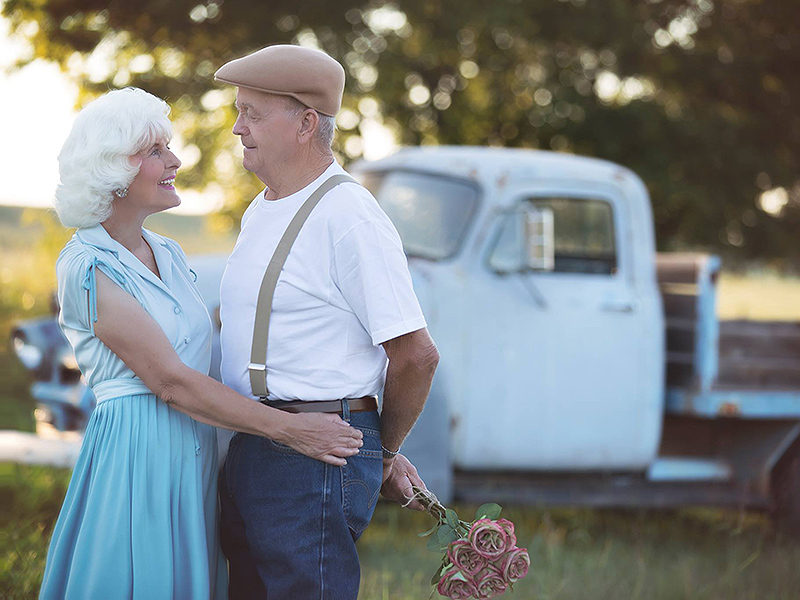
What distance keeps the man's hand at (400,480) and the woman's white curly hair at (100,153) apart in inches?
38.6

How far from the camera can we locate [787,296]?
125ft

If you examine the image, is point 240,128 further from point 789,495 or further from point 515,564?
point 789,495

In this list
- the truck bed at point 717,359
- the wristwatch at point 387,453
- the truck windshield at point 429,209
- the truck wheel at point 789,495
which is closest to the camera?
the wristwatch at point 387,453

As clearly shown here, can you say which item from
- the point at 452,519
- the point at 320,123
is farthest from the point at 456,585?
the point at 320,123

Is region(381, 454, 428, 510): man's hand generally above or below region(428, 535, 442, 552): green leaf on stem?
above

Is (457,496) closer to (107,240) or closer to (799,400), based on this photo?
(799,400)

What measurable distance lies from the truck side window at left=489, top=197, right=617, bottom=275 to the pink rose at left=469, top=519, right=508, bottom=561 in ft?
10.1

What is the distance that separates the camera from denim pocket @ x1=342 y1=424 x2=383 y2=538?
7.61 ft

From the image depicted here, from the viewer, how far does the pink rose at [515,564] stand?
7.84ft

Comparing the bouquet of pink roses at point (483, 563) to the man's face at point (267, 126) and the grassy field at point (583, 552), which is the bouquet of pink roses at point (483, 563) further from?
the grassy field at point (583, 552)

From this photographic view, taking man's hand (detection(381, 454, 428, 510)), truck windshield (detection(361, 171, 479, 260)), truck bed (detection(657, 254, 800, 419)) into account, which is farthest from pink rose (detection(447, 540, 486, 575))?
truck bed (detection(657, 254, 800, 419))

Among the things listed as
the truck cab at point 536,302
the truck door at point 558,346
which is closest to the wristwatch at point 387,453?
the truck cab at point 536,302

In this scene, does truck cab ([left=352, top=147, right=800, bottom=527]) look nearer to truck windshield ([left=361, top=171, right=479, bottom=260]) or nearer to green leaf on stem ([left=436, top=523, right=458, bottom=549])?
truck windshield ([left=361, top=171, right=479, bottom=260])

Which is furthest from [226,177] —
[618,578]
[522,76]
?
[618,578]
